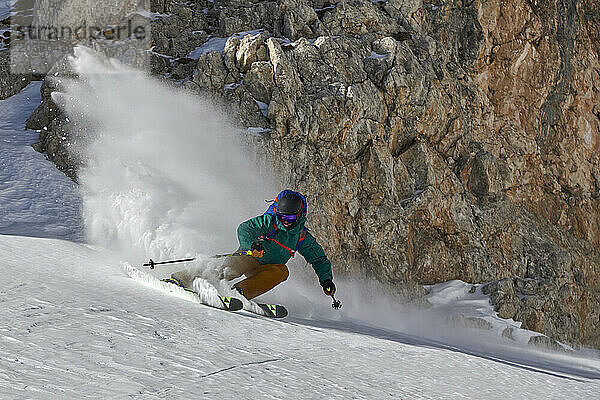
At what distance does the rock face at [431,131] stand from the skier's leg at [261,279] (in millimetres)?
8612

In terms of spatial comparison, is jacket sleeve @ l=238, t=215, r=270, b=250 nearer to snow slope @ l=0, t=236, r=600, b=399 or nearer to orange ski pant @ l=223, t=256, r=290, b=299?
orange ski pant @ l=223, t=256, r=290, b=299

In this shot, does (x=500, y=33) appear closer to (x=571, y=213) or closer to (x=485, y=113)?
(x=485, y=113)

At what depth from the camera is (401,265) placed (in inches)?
603

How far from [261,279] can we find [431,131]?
1305cm

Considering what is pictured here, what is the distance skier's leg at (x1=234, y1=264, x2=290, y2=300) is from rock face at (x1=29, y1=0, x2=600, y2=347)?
8612mm

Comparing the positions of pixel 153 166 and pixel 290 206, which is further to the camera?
pixel 153 166

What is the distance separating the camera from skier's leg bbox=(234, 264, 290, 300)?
16.1 ft

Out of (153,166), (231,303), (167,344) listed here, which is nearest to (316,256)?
(231,303)

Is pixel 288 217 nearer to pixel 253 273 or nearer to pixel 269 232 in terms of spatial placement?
→ pixel 269 232

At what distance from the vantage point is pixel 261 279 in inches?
196

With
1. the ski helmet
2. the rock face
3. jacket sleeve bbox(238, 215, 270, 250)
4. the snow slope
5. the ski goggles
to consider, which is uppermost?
the rock face

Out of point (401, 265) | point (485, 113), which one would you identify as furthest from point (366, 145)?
point (485, 113)

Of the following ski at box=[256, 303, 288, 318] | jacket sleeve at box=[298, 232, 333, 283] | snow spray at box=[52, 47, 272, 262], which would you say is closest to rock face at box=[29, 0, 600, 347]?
snow spray at box=[52, 47, 272, 262]

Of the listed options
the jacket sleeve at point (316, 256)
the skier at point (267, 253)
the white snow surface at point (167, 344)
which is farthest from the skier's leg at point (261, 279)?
the jacket sleeve at point (316, 256)
